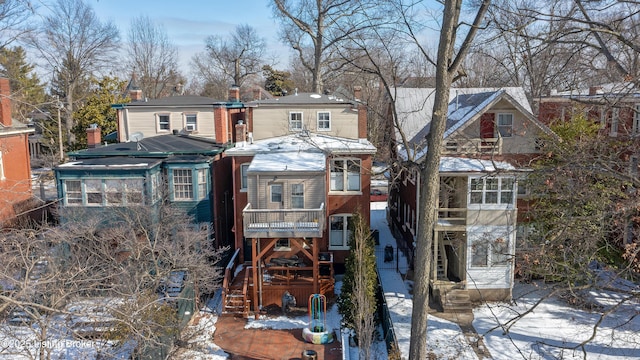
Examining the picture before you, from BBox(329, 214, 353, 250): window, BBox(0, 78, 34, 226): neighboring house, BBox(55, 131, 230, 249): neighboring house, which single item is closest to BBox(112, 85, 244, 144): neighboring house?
BBox(55, 131, 230, 249): neighboring house

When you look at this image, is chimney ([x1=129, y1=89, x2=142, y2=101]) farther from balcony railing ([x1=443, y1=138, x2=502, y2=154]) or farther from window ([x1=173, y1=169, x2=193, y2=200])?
balcony railing ([x1=443, y1=138, x2=502, y2=154])

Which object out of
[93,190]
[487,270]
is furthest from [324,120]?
[93,190]

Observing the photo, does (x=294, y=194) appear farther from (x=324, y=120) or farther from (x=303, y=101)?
(x=303, y=101)

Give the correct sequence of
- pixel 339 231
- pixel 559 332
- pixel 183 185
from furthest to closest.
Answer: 1. pixel 339 231
2. pixel 183 185
3. pixel 559 332

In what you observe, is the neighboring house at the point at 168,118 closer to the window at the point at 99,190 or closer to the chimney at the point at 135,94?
the chimney at the point at 135,94

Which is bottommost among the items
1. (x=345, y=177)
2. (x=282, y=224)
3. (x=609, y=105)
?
(x=282, y=224)

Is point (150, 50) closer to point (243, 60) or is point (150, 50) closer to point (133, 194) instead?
point (243, 60)

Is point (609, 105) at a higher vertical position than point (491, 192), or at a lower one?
higher
